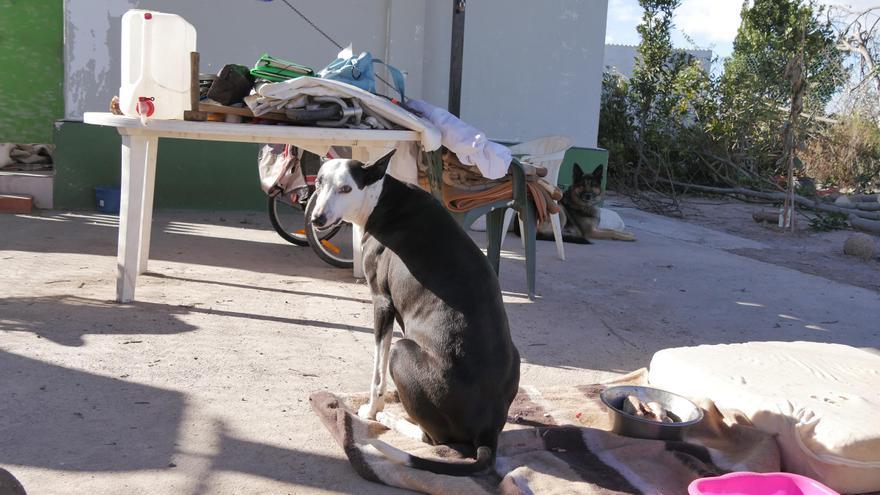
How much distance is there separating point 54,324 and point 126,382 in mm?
902

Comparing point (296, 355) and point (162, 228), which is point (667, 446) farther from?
point (162, 228)

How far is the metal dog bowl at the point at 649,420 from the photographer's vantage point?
113 inches

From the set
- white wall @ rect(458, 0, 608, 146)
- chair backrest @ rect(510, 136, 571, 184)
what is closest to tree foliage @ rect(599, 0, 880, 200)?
white wall @ rect(458, 0, 608, 146)

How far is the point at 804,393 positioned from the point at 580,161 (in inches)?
248

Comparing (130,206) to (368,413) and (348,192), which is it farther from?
(368,413)

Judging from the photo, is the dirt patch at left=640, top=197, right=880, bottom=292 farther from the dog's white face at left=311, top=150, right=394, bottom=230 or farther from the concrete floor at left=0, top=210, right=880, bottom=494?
the dog's white face at left=311, top=150, right=394, bottom=230

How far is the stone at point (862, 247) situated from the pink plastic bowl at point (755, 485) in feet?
20.7

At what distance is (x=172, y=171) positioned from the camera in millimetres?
7625

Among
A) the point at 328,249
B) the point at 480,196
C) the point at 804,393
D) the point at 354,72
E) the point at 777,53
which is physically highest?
the point at 777,53

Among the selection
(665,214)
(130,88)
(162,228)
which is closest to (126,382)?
(130,88)

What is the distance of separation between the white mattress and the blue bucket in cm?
557

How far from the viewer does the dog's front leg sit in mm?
2986

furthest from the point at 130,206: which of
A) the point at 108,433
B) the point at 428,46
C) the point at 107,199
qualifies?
the point at 428,46

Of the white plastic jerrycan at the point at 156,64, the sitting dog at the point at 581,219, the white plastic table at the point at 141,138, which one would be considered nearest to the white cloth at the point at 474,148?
the white plastic table at the point at 141,138
